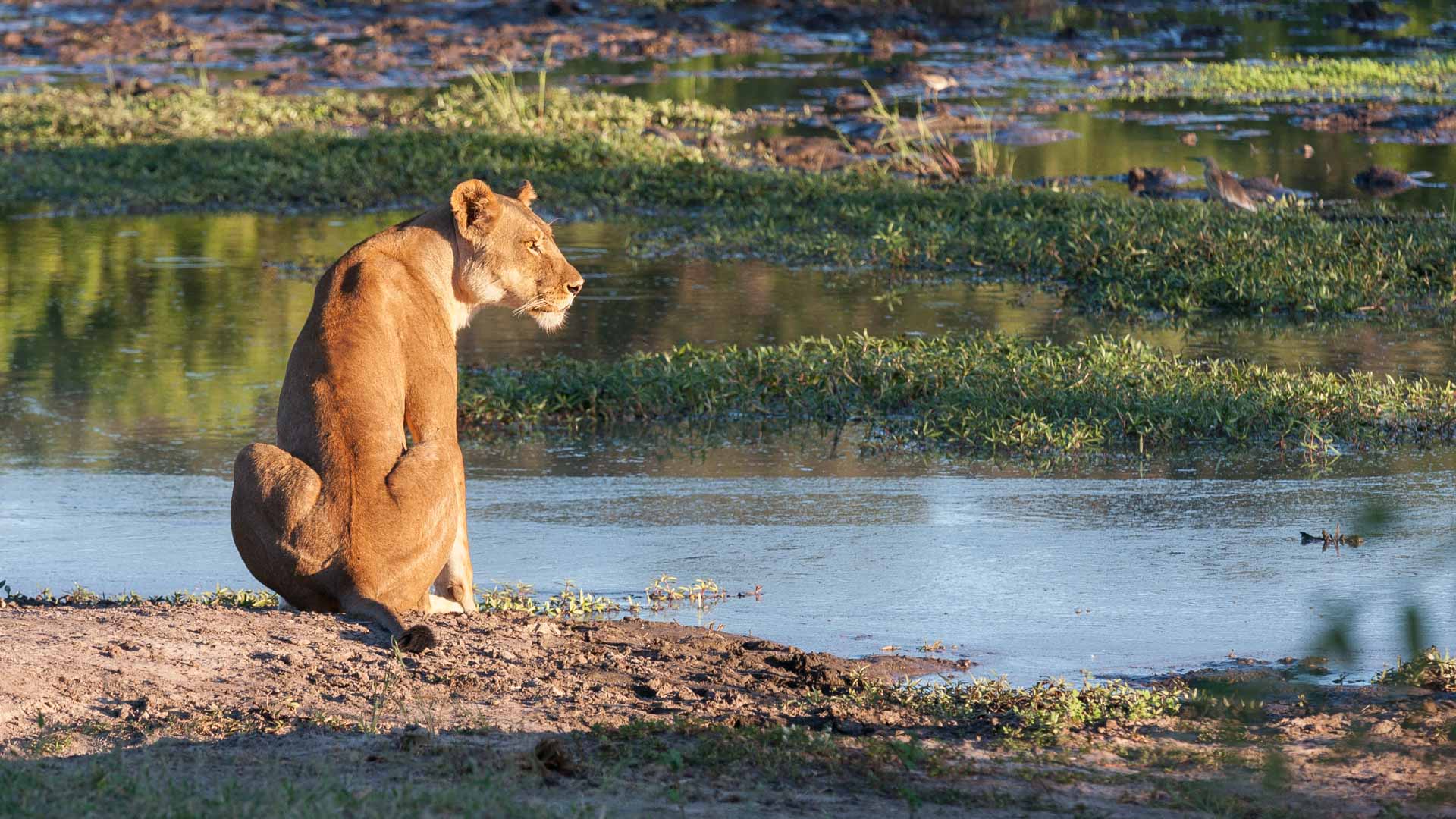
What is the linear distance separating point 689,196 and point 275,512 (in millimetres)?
11996

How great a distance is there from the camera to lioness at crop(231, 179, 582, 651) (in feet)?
19.4

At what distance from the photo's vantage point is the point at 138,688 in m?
5.30

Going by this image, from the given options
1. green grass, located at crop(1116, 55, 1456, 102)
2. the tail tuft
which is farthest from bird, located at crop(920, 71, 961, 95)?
the tail tuft

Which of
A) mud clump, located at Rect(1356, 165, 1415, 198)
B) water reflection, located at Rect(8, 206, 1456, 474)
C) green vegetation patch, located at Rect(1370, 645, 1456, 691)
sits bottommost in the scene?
water reflection, located at Rect(8, 206, 1456, 474)

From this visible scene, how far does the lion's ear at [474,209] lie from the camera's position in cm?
668

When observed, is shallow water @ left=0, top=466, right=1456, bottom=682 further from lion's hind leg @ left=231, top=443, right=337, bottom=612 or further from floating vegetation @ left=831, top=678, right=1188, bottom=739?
lion's hind leg @ left=231, top=443, right=337, bottom=612

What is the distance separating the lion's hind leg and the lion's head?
3.85 feet

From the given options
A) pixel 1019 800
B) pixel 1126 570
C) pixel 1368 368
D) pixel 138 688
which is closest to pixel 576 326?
pixel 1368 368

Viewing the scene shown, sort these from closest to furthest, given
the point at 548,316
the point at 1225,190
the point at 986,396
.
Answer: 1. the point at 548,316
2. the point at 986,396
3. the point at 1225,190

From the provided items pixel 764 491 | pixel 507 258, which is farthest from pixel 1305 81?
pixel 507 258

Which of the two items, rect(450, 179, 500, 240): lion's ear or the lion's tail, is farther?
rect(450, 179, 500, 240): lion's ear

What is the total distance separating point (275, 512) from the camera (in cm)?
587

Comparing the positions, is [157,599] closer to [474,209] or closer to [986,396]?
[474,209]

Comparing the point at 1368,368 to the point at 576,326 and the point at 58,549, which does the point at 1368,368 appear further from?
the point at 58,549
